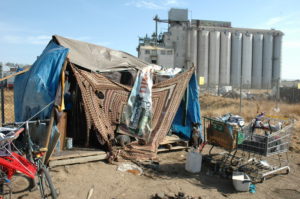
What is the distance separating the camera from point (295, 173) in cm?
562

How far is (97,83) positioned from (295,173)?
16.6 ft

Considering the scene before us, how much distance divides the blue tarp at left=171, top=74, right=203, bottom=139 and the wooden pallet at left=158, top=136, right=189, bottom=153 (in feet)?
1.99

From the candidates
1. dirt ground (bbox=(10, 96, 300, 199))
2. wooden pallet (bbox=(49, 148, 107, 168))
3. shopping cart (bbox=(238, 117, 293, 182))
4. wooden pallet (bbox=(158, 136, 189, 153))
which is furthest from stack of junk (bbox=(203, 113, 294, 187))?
wooden pallet (bbox=(49, 148, 107, 168))

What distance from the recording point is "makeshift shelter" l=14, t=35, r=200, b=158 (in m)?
5.27

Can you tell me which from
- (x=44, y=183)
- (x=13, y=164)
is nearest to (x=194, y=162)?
(x=44, y=183)

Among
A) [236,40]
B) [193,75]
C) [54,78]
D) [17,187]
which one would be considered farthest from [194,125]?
[236,40]

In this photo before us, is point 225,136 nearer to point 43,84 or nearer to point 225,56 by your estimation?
point 43,84

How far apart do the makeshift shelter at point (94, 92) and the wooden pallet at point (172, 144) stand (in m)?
0.44

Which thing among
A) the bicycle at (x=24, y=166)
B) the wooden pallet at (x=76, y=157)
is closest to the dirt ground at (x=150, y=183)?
the wooden pallet at (x=76, y=157)

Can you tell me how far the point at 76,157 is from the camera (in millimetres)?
5305

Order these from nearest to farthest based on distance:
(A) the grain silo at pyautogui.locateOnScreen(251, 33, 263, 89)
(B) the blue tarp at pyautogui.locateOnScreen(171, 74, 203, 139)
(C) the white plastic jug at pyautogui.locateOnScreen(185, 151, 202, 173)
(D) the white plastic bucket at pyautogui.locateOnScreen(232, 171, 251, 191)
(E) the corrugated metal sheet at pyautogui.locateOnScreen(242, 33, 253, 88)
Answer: (D) the white plastic bucket at pyautogui.locateOnScreen(232, 171, 251, 191) → (C) the white plastic jug at pyautogui.locateOnScreen(185, 151, 202, 173) → (B) the blue tarp at pyautogui.locateOnScreen(171, 74, 203, 139) → (E) the corrugated metal sheet at pyautogui.locateOnScreen(242, 33, 253, 88) → (A) the grain silo at pyautogui.locateOnScreen(251, 33, 263, 89)

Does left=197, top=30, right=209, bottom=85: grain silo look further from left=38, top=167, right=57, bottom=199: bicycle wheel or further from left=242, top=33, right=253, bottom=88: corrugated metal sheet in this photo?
left=38, top=167, right=57, bottom=199: bicycle wheel

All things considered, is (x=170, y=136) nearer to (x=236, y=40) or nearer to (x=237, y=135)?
(x=237, y=135)

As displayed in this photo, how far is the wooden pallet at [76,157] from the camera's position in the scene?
5.05m
